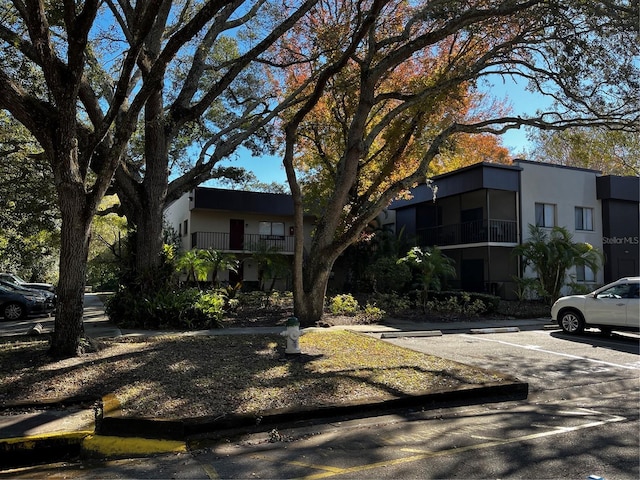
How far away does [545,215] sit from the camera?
23672mm

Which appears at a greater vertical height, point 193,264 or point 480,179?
point 480,179

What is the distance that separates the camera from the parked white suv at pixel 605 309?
468 inches

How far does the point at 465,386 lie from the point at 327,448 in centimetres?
274

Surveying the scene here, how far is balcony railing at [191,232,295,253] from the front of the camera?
27.0 meters

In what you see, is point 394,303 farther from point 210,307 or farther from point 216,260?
point 210,307

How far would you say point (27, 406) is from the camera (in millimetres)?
5641

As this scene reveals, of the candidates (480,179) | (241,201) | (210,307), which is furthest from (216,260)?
(480,179)

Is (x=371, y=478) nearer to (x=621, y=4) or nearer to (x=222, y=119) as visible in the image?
(x=621, y=4)

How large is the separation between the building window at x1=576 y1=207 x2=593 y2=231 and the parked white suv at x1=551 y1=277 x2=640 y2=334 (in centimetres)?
1274

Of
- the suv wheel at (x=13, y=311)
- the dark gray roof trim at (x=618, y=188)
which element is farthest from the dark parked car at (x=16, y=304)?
the dark gray roof trim at (x=618, y=188)

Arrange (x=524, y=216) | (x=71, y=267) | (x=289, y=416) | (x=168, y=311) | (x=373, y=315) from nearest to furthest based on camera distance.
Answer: (x=289, y=416)
(x=71, y=267)
(x=168, y=311)
(x=373, y=315)
(x=524, y=216)

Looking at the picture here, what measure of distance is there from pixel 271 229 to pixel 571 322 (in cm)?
1892

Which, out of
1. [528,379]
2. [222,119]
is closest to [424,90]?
[528,379]

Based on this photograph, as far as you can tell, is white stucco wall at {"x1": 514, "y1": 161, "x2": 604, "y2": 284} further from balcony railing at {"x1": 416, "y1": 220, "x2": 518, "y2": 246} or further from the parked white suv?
the parked white suv
